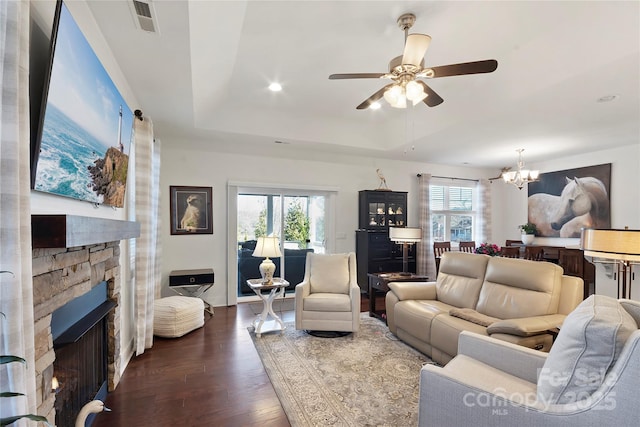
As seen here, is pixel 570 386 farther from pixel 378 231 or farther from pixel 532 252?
pixel 532 252

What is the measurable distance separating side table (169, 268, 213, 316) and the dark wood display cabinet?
2647mm

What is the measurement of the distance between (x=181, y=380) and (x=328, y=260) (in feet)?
6.87

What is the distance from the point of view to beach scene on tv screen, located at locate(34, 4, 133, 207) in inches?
49.7

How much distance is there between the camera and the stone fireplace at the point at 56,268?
1101mm

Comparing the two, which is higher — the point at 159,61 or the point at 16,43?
the point at 159,61

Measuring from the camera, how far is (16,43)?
86 cm

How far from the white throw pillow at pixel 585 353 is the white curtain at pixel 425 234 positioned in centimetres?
479

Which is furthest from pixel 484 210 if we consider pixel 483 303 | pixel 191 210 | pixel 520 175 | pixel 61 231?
pixel 61 231

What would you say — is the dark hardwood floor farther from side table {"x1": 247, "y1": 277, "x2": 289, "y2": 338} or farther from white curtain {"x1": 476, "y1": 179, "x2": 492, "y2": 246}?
white curtain {"x1": 476, "y1": 179, "x2": 492, "y2": 246}

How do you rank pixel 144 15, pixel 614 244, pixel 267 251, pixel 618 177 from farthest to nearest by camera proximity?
pixel 618 177, pixel 267 251, pixel 614 244, pixel 144 15

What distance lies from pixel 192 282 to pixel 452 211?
548 centimetres

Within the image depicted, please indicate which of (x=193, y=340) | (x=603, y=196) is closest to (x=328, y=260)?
(x=193, y=340)

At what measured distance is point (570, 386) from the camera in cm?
125

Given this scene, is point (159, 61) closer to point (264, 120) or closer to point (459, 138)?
point (264, 120)
